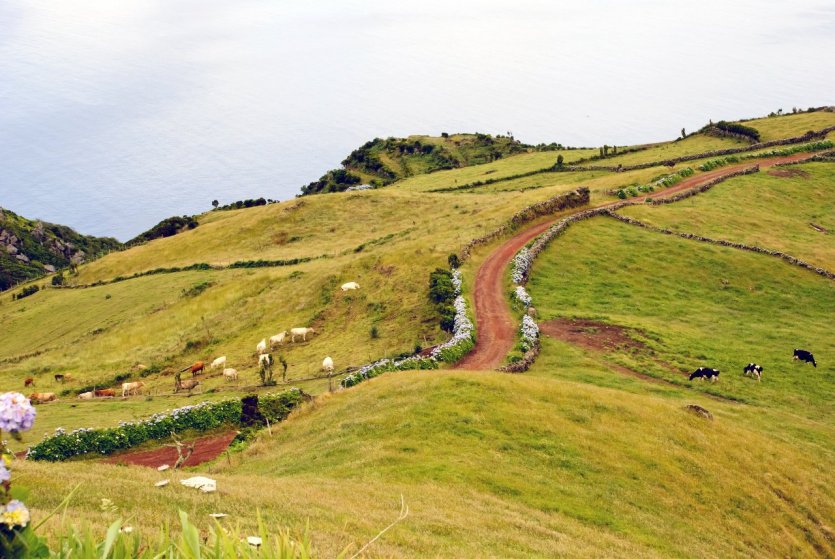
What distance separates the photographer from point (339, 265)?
61406 mm

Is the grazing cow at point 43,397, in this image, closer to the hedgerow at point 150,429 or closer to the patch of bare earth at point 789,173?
the hedgerow at point 150,429

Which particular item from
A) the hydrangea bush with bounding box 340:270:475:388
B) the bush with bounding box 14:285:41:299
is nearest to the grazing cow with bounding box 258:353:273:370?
the hydrangea bush with bounding box 340:270:475:388

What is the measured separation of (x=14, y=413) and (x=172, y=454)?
26.5 metres

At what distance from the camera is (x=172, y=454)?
3169 cm

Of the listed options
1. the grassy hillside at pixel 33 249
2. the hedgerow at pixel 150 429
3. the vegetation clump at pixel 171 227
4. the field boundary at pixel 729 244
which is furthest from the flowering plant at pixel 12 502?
the grassy hillside at pixel 33 249

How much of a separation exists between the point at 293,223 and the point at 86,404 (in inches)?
2001

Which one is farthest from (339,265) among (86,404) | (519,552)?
(519,552)

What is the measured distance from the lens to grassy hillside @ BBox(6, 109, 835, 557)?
1881 centimetres

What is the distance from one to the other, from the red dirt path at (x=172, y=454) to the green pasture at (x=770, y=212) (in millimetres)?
46325

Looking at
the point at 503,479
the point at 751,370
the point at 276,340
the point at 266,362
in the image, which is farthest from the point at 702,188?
the point at 503,479

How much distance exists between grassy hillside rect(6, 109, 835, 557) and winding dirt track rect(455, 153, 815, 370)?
185 centimetres

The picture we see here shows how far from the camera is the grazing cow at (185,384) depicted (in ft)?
149

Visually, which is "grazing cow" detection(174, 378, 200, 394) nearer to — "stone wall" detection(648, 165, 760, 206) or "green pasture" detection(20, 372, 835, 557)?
"green pasture" detection(20, 372, 835, 557)

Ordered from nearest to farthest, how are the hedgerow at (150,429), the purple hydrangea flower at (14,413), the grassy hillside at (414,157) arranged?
1. the purple hydrangea flower at (14,413)
2. the hedgerow at (150,429)
3. the grassy hillside at (414,157)
